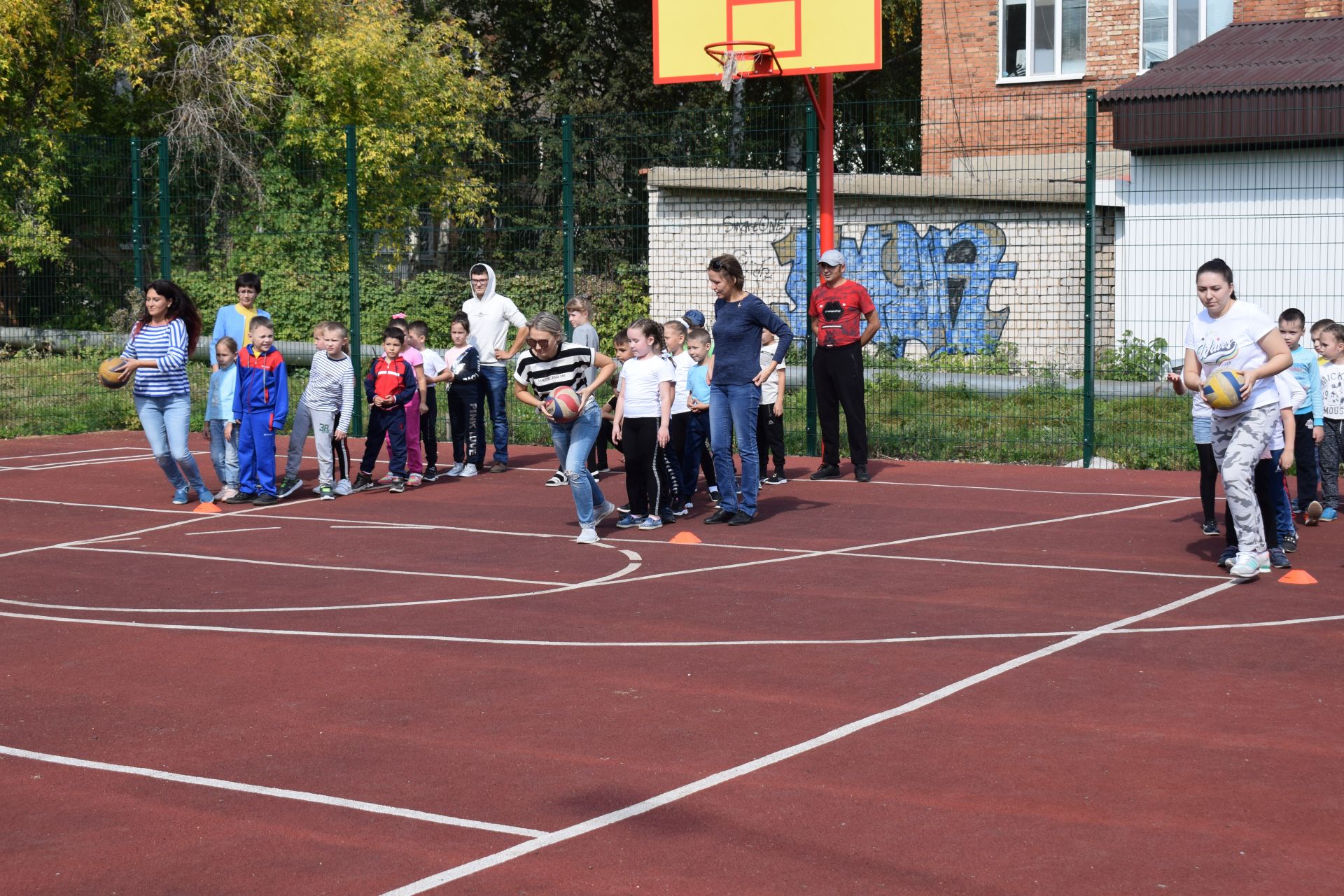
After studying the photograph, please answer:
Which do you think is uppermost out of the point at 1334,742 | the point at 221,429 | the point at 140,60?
the point at 140,60

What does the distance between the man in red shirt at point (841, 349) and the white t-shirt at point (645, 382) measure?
118 inches

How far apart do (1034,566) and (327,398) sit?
648 cm

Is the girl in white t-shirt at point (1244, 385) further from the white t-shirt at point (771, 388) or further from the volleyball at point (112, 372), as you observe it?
the volleyball at point (112, 372)

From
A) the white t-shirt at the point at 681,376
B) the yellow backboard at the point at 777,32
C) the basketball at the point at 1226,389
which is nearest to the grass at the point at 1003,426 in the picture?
the yellow backboard at the point at 777,32

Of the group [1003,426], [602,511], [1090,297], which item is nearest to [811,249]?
[1003,426]

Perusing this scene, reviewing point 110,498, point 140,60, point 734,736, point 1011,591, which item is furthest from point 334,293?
point 734,736

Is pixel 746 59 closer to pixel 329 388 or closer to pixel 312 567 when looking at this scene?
pixel 329 388

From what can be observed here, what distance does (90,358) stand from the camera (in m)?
19.4

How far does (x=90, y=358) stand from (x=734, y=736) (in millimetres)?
15398

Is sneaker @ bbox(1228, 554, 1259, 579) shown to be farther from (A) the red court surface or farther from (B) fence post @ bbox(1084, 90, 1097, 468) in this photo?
(B) fence post @ bbox(1084, 90, 1097, 468)

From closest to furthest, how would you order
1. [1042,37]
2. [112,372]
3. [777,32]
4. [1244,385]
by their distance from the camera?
[1244,385], [112,372], [777,32], [1042,37]

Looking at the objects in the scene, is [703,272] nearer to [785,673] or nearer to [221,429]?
[221,429]

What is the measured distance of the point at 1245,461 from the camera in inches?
356

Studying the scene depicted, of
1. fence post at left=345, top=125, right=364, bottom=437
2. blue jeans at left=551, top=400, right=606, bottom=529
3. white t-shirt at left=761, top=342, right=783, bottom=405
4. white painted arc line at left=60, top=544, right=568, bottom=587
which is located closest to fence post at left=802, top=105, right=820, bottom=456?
white t-shirt at left=761, top=342, right=783, bottom=405
